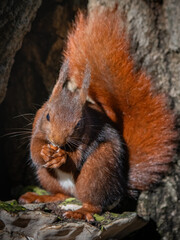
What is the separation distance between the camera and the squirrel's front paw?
Result: 1481 mm

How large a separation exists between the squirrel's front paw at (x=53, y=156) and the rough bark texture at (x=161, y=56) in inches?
23.9

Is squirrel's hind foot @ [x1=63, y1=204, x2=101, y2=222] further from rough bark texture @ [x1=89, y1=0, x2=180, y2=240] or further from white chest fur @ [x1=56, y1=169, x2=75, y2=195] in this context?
rough bark texture @ [x1=89, y1=0, x2=180, y2=240]

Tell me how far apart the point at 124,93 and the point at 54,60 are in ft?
1.90

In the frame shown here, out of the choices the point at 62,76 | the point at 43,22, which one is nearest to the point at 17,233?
the point at 62,76

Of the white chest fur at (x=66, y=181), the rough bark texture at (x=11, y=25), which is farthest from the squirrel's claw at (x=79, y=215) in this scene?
the rough bark texture at (x=11, y=25)

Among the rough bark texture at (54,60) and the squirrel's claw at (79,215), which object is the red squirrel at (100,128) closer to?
the squirrel's claw at (79,215)

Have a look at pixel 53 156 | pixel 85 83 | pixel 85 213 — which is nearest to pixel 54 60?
pixel 85 83

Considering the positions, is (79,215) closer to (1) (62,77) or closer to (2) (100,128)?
(2) (100,128)

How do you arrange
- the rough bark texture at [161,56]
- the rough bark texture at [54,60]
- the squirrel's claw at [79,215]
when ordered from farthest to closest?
the rough bark texture at [161,56]
the rough bark texture at [54,60]
the squirrel's claw at [79,215]

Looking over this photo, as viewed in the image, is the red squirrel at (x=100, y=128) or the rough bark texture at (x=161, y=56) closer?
the red squirrel at (x=100, y=128)

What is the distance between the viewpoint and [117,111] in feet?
5.40

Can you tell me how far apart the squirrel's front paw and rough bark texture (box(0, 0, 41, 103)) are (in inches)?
15.9

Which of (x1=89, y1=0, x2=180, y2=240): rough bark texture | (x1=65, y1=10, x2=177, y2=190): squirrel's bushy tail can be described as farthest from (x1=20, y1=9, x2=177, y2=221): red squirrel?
(x1=89, y1=0, x2=180, y2=240): rough bark texture

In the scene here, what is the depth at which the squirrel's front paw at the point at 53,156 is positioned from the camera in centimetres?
148
